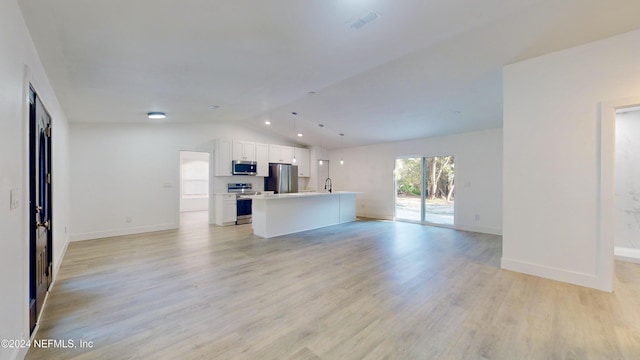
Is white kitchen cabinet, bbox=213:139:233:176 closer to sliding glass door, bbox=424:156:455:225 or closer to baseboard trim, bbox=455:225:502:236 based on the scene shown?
sliding glass door, bbox=424:156:455:225

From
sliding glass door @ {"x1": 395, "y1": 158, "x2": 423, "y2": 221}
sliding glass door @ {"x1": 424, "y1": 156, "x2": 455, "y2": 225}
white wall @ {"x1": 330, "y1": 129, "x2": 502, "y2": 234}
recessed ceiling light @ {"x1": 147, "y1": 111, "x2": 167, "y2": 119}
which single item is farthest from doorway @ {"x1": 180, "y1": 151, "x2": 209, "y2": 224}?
sliding glass door @ {"x1": 424, "y1": 156, "x2": 455, "y2": 225}

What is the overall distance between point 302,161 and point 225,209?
311cm

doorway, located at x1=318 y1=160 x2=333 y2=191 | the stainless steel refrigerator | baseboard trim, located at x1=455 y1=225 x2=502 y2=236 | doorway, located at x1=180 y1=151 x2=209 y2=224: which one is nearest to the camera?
baseboard trim, located at x1=455 y1=225 x2=502 y2=236

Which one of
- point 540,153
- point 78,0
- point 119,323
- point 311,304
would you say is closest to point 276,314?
point 311,304

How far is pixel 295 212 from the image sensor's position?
20.1ft

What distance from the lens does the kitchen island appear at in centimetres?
559

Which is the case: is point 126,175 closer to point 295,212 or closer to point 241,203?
point 241,203

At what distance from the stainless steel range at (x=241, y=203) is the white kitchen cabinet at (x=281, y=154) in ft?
3.98

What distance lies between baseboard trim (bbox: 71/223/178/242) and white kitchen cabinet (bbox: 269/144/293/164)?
10.6ft

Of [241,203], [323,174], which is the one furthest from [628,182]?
[241,203]

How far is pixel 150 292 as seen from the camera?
2.90 meters

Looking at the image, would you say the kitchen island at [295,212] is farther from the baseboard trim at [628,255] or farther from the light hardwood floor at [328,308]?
the baseboard trim at [628,255]

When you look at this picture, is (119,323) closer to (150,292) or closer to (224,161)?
(150,292)

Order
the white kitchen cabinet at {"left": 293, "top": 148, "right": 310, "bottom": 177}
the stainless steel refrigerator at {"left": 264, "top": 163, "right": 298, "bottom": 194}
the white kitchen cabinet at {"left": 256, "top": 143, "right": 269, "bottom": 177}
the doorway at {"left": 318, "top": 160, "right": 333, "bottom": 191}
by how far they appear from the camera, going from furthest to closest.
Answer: the doorway at {"left": 318, "top": 160, "right": 333, "bottom": 191}
the white kitchen cabinet at {"left": 293, "top": 148, "right": 310, "bottom": 177}
the stainless steel refrigerator at {"left": 264, "top": 163, "right": 298, "bottom": 194}
the white kitchen cabinet at {"left": 256, "top": 143, "right": 269, "bottom": 177}
